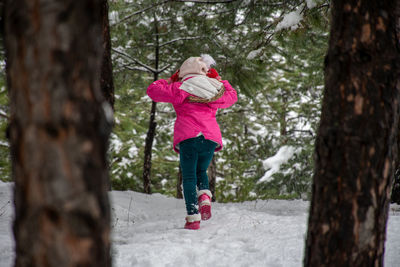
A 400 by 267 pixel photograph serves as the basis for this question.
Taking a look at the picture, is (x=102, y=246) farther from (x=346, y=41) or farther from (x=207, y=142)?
(x=207, y=142)

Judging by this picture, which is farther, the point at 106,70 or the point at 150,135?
the point at 150,135

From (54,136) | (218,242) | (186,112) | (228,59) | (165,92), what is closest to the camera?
(54,136)

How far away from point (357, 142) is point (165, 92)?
94.8 inches

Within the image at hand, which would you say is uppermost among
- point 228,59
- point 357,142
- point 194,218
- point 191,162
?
point 228,59

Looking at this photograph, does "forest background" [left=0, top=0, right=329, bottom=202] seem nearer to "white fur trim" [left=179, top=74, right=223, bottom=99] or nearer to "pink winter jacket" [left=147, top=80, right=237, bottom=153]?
"white fur trim" [left=179, top=74, right=223, bottom=99]

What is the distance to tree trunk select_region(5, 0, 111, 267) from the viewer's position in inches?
38.9

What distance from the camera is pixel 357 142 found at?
5.32 ft

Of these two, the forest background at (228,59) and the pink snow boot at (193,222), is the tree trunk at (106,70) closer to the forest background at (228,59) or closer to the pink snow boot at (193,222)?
the pink snow boot at (193,222)

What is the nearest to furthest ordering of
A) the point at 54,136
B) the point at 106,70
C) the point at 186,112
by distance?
the point at 54,136, the point at 106,70, the point at 186,112

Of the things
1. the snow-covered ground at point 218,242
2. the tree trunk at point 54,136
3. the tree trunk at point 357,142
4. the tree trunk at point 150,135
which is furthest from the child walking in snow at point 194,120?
the tree trunk at point 150,135

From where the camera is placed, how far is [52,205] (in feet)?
3.23

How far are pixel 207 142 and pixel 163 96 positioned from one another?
749 mm

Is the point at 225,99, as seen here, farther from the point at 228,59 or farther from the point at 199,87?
the point at 228,59

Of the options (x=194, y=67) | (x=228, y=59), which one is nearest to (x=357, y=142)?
(x=194, y=67)
